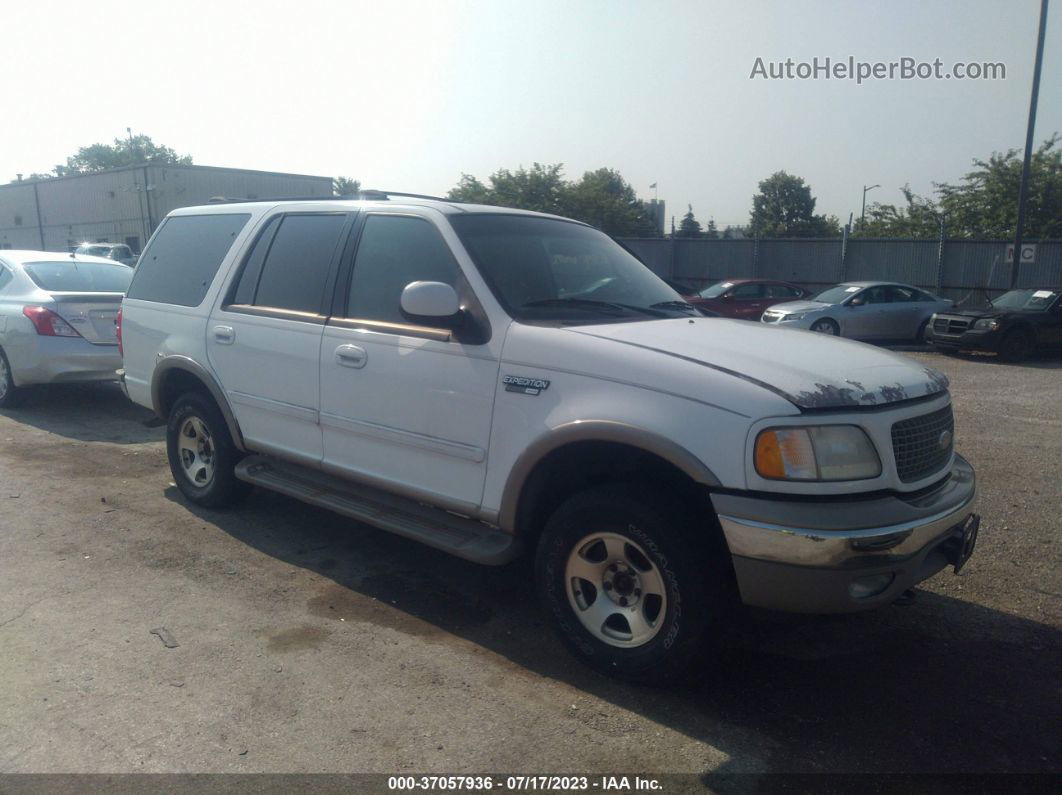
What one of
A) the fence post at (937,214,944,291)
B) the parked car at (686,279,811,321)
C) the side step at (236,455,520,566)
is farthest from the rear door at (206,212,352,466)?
the fence post at (937,214,944,291)

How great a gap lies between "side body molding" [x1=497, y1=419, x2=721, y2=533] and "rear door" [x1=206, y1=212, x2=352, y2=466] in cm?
145

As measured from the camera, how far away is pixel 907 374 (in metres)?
3.55

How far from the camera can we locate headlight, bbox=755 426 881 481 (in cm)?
298

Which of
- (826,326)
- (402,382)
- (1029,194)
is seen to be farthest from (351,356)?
(1029,194)

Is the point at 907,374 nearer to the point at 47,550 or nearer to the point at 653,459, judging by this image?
the point at 653,459

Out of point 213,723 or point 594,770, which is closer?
point 594,770

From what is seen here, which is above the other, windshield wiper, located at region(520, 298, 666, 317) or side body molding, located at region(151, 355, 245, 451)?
windshield wiper, located at region(520, 298, 666, 317)

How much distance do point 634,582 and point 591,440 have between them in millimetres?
615

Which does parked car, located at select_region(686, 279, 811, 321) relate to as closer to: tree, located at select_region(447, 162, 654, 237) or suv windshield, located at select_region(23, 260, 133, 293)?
suv windshield, located at select_region(23, 260, 133, 293)

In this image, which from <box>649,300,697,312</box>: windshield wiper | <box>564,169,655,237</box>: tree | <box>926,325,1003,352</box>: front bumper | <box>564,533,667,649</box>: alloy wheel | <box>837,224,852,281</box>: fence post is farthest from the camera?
<box>564,169,655,237</box>: tree

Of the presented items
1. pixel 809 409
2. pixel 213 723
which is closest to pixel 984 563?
pixel 809 409

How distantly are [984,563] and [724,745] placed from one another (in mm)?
2549

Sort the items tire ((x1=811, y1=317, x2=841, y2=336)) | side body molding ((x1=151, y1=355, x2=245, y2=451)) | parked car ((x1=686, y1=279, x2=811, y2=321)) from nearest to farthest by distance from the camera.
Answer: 1. side body molding ((x1=151, y1=355, x2=245, y2=451))
2. tire ((x1=811, y1=317, x2=841, y2=336))
3. parked car ((x1=686, y1=279, x2=811, y2=321))

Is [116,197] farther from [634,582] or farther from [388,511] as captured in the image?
[634,582]
